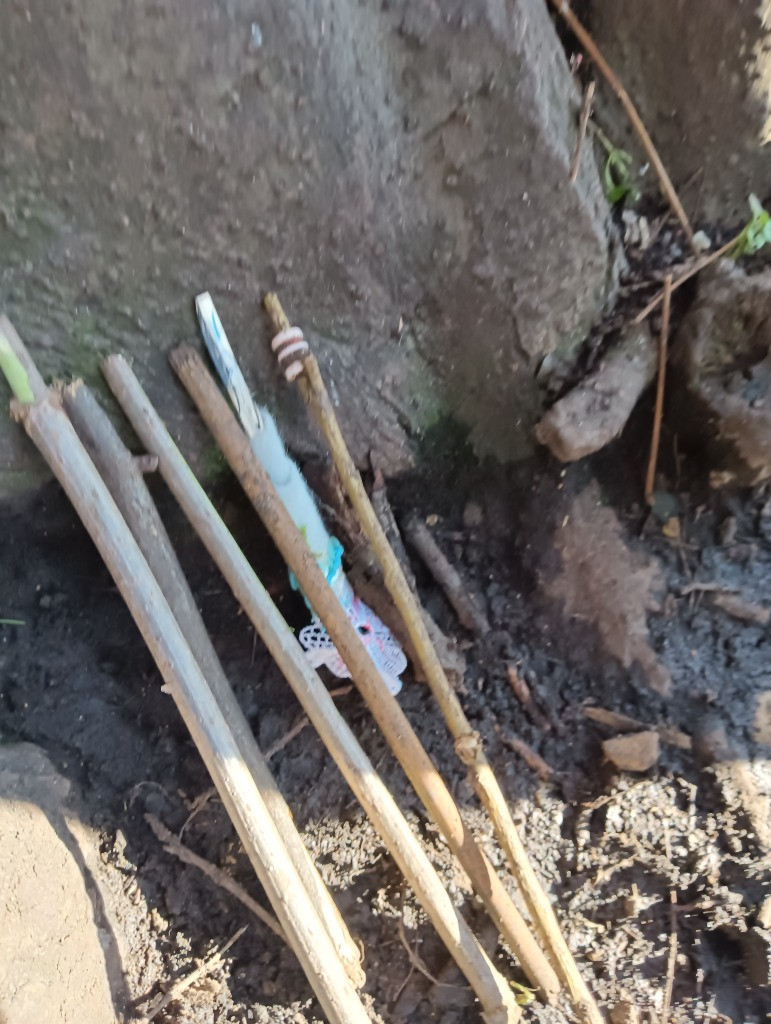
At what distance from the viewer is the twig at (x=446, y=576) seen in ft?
5.56

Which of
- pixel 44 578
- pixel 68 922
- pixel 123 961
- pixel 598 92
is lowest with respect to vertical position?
pixel 123 961

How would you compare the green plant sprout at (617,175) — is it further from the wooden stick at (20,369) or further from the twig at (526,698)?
the wooden stick at (20,369)

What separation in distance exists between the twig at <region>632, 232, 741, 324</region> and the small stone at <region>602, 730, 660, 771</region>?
895 millimetres

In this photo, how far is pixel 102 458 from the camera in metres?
1.36

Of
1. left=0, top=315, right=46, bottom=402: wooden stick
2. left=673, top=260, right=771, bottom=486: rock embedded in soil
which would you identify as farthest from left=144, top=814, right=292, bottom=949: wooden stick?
left=673, top=260, right=771, bottom=486: rock embedded in soil

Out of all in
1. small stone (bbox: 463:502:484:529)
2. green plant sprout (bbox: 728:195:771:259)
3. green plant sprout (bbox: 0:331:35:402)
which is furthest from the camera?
small stone (bbox: 463:502:484:529)

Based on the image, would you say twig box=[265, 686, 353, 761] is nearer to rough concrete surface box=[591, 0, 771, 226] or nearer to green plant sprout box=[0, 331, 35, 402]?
green plant sprout box=[0, 331, 35, 402]

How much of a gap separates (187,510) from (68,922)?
2.61 feet

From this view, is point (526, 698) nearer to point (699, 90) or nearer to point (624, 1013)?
point (624, 1013)

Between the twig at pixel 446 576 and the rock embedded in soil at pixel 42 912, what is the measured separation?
2.90ft

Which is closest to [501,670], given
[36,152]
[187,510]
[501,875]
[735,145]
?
[501,875]

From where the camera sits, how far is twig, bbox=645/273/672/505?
61.2 inches

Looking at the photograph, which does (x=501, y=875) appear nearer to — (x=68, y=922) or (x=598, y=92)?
(x=68, y=922)

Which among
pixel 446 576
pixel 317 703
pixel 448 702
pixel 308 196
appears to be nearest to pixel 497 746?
pixel 448 702
